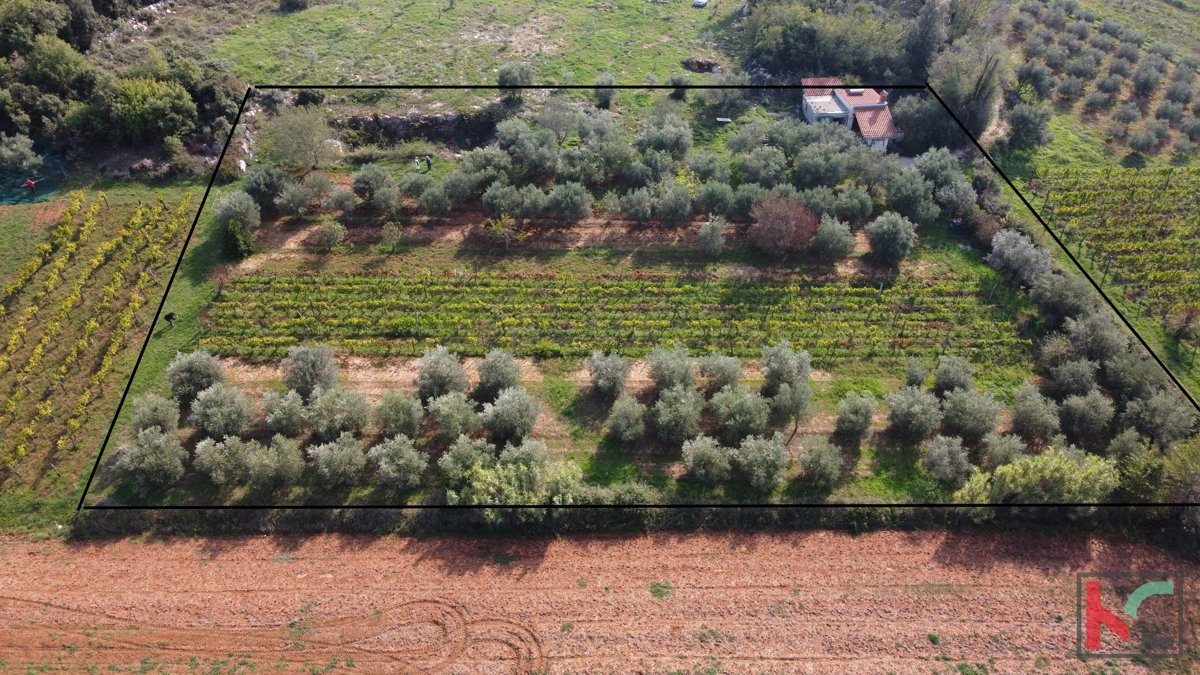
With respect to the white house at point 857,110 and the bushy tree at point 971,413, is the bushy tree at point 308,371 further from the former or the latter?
the white house at point 857,110

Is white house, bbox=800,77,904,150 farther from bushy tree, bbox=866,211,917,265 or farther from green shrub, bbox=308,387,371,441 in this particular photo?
green shrub, bbox=308,387,371,441

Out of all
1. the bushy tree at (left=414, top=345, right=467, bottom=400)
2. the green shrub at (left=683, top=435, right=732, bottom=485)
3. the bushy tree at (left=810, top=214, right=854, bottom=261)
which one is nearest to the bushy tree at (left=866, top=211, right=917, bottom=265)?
the bushy tree at (left=810, top=214, right=854, bottom=261)

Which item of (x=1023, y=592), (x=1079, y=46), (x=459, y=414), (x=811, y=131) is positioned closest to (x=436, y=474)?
(x=459, y=414)

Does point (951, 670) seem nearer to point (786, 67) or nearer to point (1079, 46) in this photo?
point (786, 67)

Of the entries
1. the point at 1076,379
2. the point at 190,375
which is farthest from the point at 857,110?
the point at 190,375

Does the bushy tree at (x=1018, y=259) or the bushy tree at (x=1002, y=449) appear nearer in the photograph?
the bushy tree at (x=1002, y=449)

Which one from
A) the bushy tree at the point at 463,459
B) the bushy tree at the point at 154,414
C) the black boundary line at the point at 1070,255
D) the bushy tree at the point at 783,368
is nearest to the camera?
the bushy tree at the point at 463,459

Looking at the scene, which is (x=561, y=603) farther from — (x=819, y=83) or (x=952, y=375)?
(x=819, y=83)

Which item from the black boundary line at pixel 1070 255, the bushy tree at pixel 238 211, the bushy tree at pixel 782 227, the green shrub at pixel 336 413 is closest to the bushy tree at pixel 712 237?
the bushy tree at pixel 782 227
